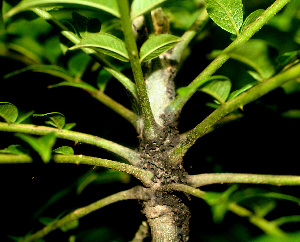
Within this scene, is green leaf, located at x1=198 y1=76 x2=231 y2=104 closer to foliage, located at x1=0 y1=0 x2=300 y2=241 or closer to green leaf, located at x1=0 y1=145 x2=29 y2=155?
foliage, located at x1=0 y1=0 x2=300 y2=241

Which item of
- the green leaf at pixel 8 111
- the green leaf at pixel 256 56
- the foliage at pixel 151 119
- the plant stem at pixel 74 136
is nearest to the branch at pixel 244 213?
the foliage at pixel 151 119

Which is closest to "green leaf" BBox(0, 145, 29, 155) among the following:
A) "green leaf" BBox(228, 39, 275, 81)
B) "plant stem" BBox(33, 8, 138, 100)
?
"plant stem" BBox(33, 8, 138, 100)

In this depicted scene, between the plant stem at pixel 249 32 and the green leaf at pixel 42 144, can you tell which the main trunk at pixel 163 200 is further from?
the green leaf at pixel 42 144

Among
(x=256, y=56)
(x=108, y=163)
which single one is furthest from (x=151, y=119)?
(x=256, y=56)

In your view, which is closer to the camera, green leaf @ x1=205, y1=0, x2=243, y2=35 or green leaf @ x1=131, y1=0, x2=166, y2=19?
green leaf @ x1=131, y1=0, x2=166, y2=19

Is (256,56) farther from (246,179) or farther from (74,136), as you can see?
(74,136)

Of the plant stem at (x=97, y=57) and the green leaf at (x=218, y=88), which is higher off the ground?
the plant stem at (x=97, y=57)

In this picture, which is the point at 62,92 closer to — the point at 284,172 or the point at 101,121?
the point at 101,121
